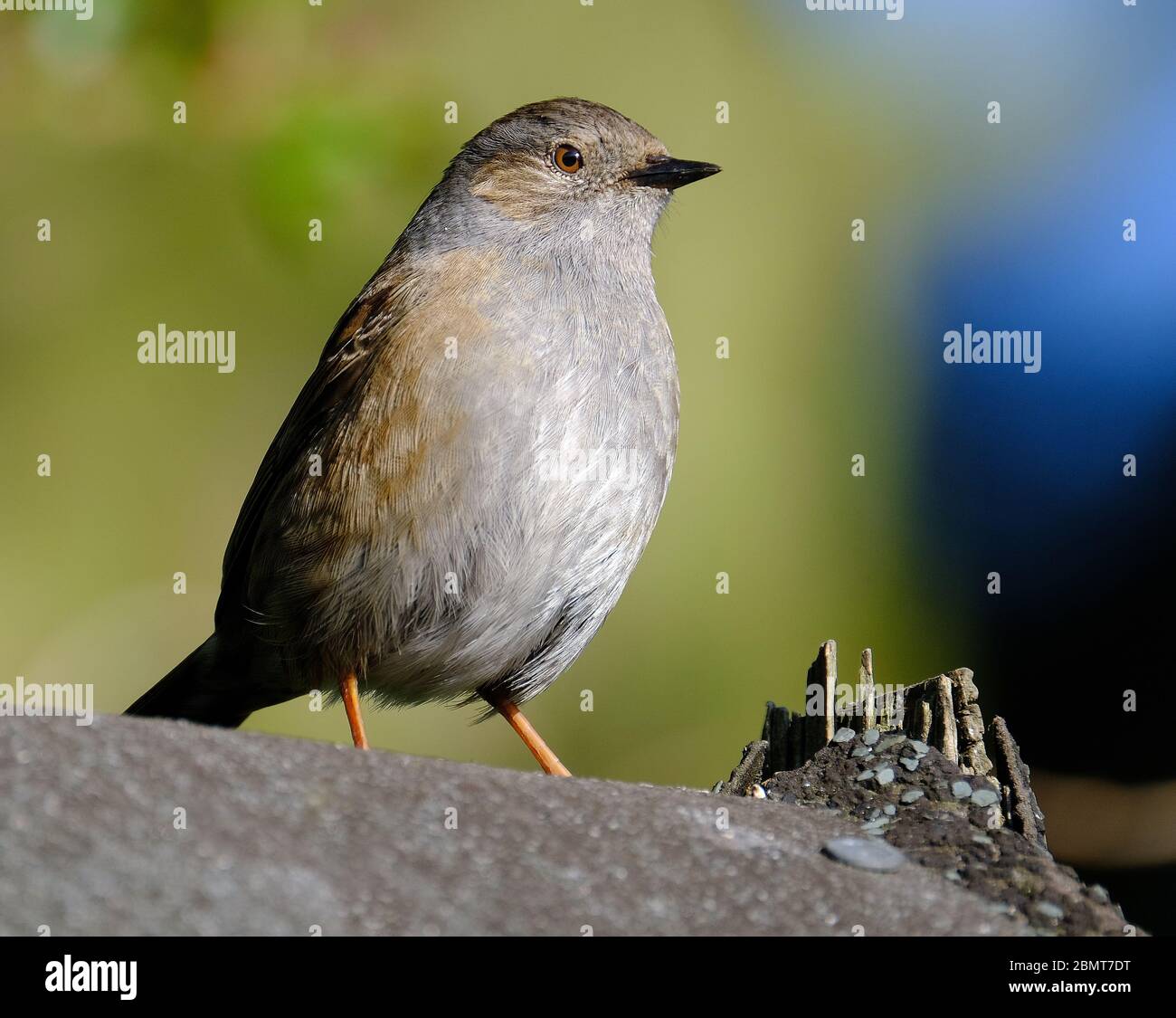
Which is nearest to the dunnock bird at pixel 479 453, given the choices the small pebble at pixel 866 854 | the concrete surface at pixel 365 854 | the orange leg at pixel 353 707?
the orange leg at pixel 353 707

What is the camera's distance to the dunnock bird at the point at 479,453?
4.24m

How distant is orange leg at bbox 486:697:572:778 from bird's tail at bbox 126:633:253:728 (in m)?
1.08

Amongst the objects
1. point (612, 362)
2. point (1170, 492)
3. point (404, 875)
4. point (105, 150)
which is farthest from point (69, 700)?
point (1170, 492)

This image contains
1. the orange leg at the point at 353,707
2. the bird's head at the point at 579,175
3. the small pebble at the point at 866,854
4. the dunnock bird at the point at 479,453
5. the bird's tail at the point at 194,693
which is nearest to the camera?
the small pebble at the point at 866,854

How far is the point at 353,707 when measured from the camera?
4.61 m

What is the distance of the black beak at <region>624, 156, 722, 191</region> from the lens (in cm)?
500

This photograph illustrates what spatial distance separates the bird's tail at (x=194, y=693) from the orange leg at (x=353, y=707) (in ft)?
2.58

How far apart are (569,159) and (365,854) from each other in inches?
127

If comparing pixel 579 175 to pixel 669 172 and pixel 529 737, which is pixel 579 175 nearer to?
pixel 669 172

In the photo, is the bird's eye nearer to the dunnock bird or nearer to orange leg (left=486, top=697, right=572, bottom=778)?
the dunnock bird

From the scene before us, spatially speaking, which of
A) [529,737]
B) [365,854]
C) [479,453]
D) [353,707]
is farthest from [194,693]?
[365,854]

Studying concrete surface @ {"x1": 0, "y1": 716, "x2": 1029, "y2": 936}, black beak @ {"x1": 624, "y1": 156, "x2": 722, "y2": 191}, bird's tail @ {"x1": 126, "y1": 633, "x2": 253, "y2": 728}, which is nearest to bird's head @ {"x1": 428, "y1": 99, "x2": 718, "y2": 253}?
black beak @ {"x1": 624, "y1": 156, "x2": 722, "y2": 191}

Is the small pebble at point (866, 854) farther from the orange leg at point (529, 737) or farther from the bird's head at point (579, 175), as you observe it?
the bird's head at point (579, 175)

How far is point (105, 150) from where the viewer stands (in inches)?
234
